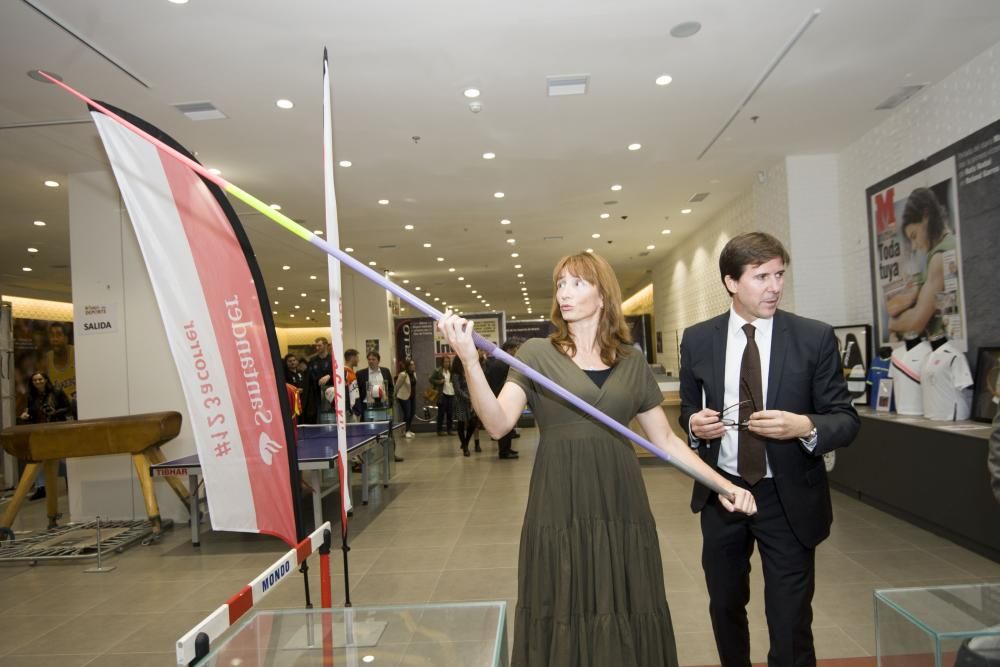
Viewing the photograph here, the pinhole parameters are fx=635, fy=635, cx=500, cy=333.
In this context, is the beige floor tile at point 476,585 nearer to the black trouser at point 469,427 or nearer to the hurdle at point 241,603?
the hurdle at point 241,603

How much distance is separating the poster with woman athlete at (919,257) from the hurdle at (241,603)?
4982 mm

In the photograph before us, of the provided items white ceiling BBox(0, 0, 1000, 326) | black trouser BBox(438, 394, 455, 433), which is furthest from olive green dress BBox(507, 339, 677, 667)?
black trouser BBox(438, 394, 455, 433)

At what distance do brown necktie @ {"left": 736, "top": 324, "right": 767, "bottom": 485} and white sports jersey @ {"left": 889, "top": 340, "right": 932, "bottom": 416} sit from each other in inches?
154

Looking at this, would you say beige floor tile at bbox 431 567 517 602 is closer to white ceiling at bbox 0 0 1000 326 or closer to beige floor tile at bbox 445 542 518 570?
beige floor tile at bbox 445 542 518 570

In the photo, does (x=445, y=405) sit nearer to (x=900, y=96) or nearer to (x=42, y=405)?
(x=42, y=405)

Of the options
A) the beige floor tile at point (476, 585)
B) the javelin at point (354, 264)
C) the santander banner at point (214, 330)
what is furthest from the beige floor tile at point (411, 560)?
the javelin at point (354, 264)

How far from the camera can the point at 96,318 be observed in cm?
605

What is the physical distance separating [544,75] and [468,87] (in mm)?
583

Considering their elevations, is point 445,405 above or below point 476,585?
above

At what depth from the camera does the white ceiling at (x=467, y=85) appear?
12.5 feet

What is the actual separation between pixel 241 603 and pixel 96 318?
18.2ft

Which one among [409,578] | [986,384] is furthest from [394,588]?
[986,384]

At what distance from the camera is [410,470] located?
8203 mm

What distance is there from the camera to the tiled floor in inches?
123
